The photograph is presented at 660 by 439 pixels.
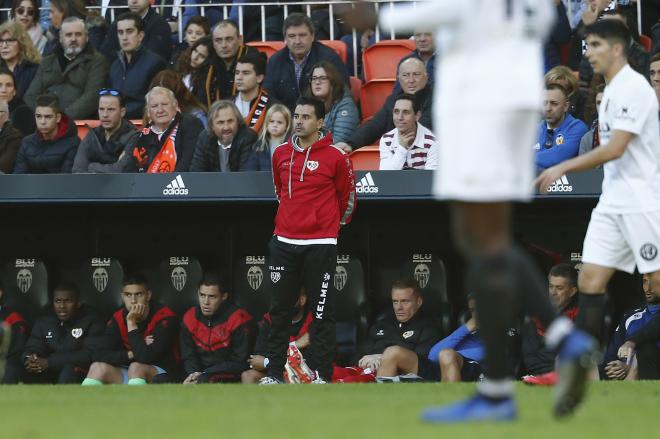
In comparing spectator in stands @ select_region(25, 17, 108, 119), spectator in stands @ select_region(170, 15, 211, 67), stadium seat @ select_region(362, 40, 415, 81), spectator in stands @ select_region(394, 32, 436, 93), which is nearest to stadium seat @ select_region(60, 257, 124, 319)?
spectator in stands @ select_region(25, 17, 108, 119)

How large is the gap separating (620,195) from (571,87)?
12.3ft

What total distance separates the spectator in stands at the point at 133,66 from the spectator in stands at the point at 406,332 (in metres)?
3.49

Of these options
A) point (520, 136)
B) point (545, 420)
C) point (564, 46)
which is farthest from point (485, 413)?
point (564, 46)

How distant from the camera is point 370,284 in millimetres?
11430

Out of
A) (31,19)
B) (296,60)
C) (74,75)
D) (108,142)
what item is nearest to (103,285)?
(108,142)

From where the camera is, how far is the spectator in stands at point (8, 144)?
11133 mm

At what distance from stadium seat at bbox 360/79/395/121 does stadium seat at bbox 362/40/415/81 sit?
0.44m

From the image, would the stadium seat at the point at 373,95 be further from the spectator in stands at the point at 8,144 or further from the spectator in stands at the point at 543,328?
the spectator in stands at the point at 8,144

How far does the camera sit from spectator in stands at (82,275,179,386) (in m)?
10.5

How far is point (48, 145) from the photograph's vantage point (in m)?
11.0

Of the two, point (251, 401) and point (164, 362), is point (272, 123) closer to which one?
point (164, 362)

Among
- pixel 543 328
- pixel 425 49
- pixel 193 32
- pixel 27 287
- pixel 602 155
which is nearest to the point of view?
pixel 602 155

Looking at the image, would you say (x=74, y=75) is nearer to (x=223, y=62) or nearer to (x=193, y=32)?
(x=193, y=32)

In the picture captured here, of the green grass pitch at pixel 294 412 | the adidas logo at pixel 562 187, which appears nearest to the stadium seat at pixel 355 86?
the adidas logo at pixel 562 187
